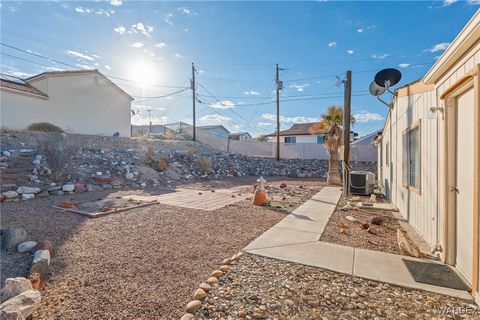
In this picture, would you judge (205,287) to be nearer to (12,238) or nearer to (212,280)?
(212,280)

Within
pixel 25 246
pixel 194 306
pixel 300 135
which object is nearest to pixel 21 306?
pixel 194 306

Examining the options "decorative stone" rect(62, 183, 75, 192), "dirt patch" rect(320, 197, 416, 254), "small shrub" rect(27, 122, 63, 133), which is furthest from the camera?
"small shrub" rect(27, 122, 63, 133)

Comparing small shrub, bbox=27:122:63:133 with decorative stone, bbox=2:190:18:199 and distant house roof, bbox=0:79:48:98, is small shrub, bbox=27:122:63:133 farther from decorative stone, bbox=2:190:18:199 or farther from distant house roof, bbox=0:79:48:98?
decorative stone, bbox=2:190:18:199

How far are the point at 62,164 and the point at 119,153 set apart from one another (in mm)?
3856

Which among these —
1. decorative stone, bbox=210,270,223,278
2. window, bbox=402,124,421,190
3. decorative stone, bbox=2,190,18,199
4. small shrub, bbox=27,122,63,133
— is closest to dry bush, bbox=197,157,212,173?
decorative stone, bbox=2,190,18,199

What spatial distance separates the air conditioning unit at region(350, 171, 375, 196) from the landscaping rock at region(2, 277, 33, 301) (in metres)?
9.04

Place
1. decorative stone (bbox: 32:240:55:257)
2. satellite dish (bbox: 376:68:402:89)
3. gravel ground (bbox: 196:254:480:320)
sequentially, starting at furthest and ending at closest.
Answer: satellite dish (bbox: 376:68:402:89), decorative stone (bbox: 32:240:55:257), gravel ground (bbox: 196:254:480:320)

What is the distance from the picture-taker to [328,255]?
10.5 feet

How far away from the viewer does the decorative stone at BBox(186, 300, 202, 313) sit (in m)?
2.04

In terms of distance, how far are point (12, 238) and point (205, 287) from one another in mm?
3184

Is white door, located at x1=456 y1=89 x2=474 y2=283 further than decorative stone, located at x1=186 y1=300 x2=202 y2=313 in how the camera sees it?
Yes

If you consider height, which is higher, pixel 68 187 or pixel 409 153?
pixel 409 153

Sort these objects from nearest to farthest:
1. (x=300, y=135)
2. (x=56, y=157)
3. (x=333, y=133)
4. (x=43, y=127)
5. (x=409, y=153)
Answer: (x=409, y=153) → (x=56, y=157) → (x=333, y=133) → (x=43, y=127) → (x=300, y=135)

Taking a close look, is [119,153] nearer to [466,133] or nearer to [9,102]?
[9,102]
